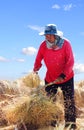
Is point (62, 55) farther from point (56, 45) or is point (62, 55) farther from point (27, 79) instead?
point (27, 79)

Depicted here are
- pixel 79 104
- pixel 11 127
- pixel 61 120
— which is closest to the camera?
pixel 11 127

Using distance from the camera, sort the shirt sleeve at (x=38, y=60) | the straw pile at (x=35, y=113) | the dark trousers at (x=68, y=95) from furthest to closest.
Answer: the straw pile at (x=35, y=113)
the shirt sleeve at (x=38, y=60)
the dark trousers at (x=68, y=95)

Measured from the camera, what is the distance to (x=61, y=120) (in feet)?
27.1

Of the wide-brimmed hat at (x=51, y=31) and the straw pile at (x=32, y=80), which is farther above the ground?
the wide-brimmed hat at (x=51, y=31)

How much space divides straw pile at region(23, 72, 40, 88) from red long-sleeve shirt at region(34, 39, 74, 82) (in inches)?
45.7

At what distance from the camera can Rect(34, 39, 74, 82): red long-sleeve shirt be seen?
274 inches

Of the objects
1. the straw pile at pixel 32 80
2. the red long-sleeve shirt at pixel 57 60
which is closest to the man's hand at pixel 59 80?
the red long-sleeve shirt at pixel 57 60

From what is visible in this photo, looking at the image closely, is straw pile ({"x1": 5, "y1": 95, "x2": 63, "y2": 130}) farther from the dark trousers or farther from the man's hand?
the man's hand

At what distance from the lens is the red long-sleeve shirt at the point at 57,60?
696 cm

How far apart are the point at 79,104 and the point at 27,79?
1.97m

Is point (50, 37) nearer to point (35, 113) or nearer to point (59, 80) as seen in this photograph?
point (59, 80)

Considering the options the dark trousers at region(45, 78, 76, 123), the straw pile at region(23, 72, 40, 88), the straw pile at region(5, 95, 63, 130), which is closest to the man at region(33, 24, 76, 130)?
the dark trousers at region(45, 78, 76, 123)

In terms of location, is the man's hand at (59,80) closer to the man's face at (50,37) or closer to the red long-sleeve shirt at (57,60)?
the red long-sleeve shirt at (57,60)

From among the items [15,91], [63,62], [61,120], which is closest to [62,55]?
[63,62]
